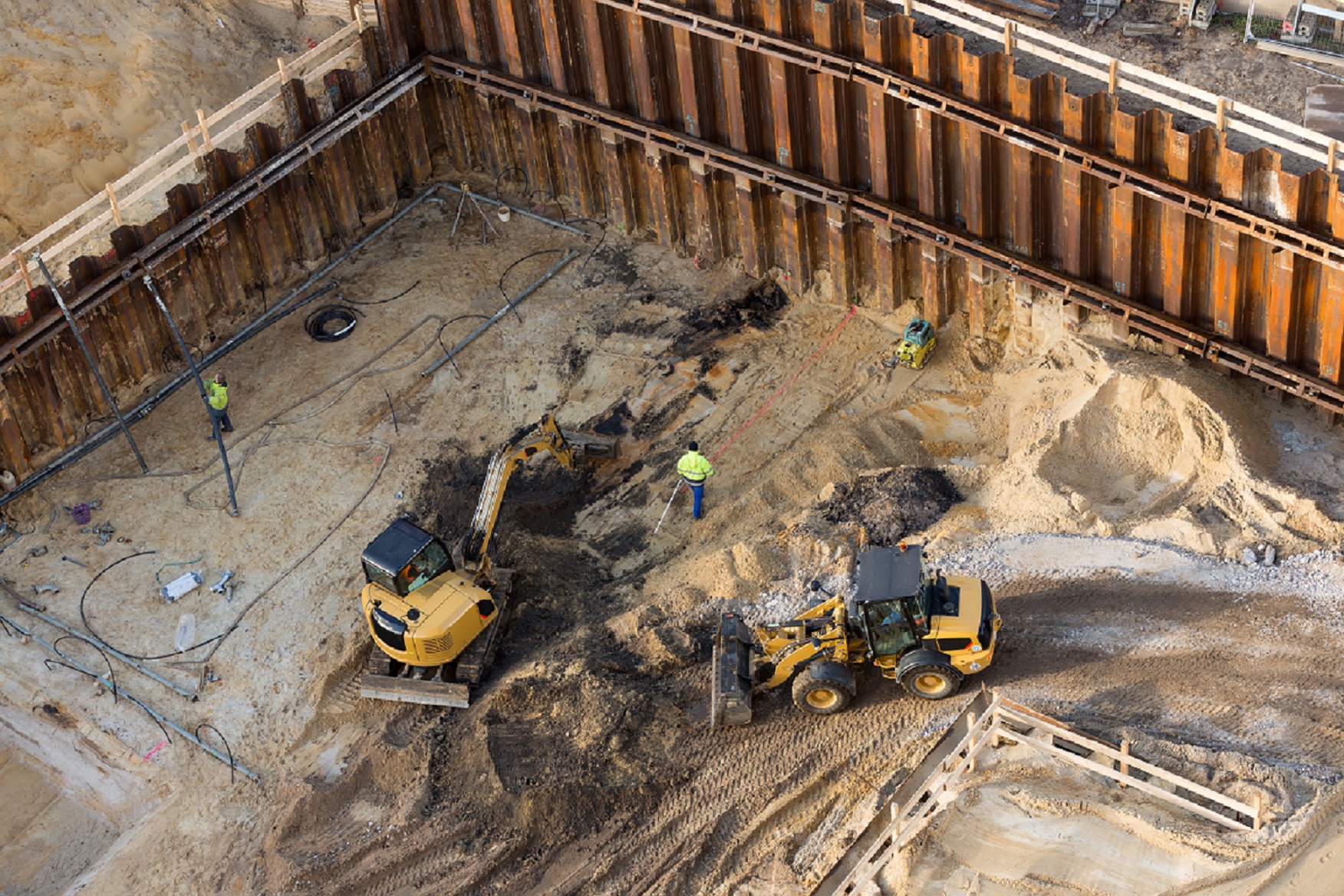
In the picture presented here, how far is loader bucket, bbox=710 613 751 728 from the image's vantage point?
61.3 ft

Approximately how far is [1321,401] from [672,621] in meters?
9.10

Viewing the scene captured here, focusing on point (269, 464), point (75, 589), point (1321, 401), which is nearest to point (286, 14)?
point (269, 464)

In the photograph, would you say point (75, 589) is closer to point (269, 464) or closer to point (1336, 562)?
point (269, 464)

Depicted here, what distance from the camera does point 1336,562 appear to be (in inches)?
749

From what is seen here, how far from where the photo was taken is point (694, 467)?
70.9ft

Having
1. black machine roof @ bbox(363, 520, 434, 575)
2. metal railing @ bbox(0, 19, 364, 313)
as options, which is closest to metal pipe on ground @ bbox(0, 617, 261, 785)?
black machine roof @ bbox(363, 520, 434, 575)

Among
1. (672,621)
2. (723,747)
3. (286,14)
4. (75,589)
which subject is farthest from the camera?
(286,14)

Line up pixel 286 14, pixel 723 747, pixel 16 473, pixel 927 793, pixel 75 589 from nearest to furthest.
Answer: pixel 927 793, pixel 723 747, pixel 75 589, pixel 16 473, pixel 286 14

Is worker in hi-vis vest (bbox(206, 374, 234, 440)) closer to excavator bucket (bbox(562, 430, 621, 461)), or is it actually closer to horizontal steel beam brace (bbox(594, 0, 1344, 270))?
excavator bucket (bbox(562, 430, 621, 461))

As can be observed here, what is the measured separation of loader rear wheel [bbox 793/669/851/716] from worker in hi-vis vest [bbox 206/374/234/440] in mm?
10393

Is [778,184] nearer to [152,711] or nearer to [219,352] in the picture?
[219,352]

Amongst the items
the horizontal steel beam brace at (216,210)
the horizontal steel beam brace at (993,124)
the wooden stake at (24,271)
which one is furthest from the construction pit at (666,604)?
the wooden stake at (24,271)

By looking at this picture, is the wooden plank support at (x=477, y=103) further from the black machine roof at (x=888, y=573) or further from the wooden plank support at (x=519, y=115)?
the black machine roof at (x=888, y=573)

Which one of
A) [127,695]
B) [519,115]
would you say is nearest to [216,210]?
[519,115]
